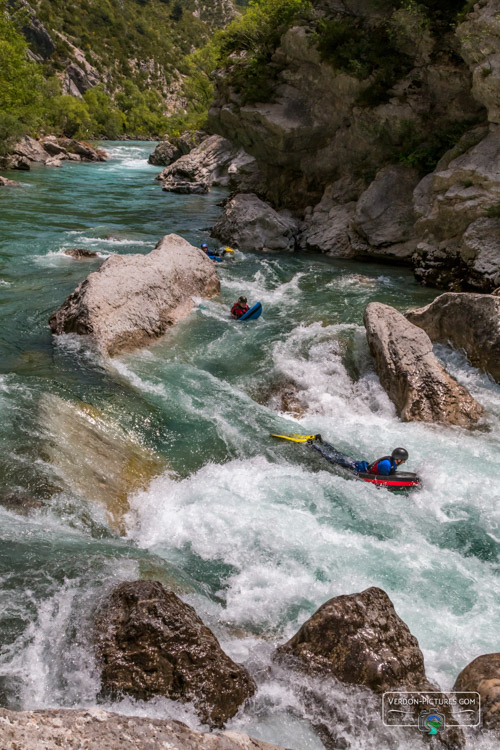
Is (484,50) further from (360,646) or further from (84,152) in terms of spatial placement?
(84,152)

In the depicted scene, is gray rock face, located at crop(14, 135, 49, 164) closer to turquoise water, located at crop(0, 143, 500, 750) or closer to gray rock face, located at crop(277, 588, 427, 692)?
turquoise water, located at crop(0, 143, 500, 750)

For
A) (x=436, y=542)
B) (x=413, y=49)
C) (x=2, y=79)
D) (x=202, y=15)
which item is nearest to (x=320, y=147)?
(x=413, y=49)

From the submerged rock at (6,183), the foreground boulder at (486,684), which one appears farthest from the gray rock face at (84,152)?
the foreground boulder at (486,684)

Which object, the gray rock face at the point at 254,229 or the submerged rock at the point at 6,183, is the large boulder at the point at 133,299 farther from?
the submerged rock at the point at 6,183

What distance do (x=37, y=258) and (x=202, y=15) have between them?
505 feet

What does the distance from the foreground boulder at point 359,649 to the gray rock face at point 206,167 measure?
31.3m

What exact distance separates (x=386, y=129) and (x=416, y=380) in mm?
10935

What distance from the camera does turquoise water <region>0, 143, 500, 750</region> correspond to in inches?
162

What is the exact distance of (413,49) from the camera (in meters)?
15.4

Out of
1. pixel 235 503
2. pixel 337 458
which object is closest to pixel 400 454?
pixel 337 458

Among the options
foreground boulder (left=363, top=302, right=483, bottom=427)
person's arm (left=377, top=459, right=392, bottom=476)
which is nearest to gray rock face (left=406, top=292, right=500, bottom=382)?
foreground boulder (left=363, top=302, right=483, bottom=427)

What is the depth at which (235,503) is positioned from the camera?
6523 mm

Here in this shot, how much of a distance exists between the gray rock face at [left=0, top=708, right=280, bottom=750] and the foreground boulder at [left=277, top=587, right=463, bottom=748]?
3.60 ft

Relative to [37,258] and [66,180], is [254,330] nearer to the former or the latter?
[37,258]
